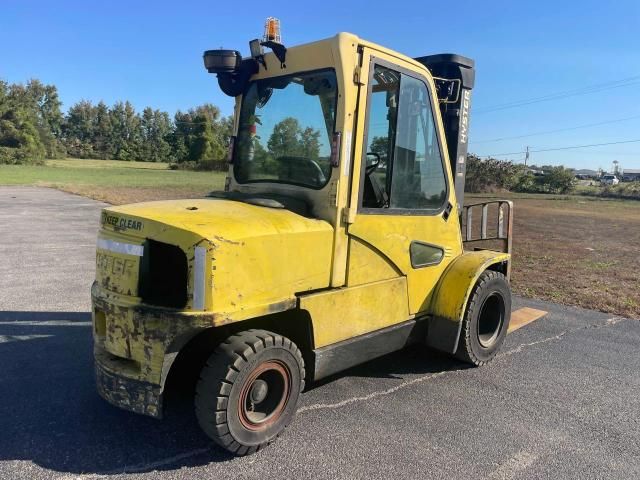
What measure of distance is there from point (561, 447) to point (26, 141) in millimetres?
79379

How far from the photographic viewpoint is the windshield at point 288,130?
3.60 metres

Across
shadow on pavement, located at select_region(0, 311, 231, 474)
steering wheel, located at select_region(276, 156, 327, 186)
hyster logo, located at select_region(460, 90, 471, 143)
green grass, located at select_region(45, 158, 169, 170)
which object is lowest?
shadow on pavement, located at select_region(0, 311, 231, 474)

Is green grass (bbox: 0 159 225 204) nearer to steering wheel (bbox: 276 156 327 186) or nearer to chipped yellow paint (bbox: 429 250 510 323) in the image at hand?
steering wheel (bbox: 276 156 327 186)

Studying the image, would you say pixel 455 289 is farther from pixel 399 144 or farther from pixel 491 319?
pixel 399 144

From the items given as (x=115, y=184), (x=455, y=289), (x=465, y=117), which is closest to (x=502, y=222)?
(x=465, y=117)

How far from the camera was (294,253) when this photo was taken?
325 centimetres

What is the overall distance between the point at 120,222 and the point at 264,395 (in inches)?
55.8

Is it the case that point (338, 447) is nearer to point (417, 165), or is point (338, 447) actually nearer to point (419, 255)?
point (419, 255)

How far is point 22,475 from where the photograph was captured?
2902mm

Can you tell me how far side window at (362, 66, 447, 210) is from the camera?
378 centimetres

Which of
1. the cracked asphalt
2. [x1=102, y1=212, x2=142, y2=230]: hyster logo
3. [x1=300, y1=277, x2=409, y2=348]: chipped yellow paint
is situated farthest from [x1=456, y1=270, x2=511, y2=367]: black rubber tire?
[x1=102, y1=212, x2=142, y2=230]: hyster logo

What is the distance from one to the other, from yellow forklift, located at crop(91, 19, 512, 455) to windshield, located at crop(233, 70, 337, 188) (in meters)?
0.01

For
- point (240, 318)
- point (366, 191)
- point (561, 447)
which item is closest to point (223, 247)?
point (240, 318)

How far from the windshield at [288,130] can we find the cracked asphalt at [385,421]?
1.74 meters
